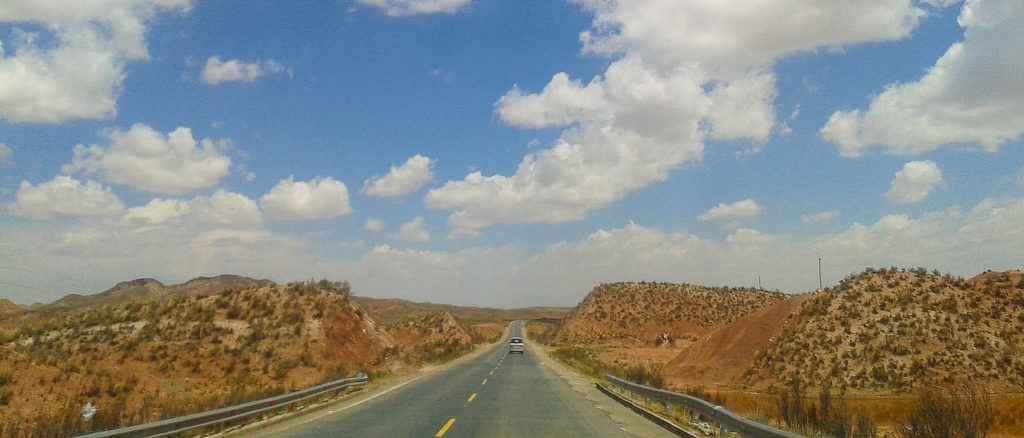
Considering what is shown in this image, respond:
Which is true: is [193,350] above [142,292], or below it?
below

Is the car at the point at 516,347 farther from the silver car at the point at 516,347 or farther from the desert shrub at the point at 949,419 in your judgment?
the desert shrub at the point at 949,419

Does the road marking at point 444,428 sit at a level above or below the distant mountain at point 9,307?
below

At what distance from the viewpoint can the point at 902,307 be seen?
38469 mm

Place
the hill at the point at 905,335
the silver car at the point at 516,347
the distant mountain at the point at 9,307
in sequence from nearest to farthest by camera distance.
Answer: the hill at the point at 905,335 < the silver car at the point at 516,347 < the distant mountain at the point at 9,307

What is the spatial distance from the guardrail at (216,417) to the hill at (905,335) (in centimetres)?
2515

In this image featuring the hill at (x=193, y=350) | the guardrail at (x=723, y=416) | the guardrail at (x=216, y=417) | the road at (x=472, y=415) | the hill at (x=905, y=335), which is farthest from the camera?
the hill at (x=905, y=335)

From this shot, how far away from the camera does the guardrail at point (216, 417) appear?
37.6ft

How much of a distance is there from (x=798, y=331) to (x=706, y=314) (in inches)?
2234

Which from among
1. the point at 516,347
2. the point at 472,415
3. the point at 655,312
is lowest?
the point at 516,347

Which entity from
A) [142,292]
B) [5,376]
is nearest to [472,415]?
[5,376]

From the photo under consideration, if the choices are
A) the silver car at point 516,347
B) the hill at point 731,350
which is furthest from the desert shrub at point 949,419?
the silver car at point 516,347

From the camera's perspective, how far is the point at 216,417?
47.7 feet

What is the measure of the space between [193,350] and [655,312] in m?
76.5

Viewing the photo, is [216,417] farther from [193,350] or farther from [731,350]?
[731,350]
